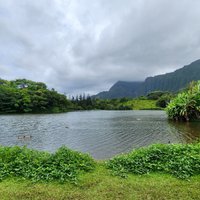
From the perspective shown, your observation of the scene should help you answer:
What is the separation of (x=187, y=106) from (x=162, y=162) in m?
32.8

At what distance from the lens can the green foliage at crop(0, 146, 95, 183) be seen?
7.34 meters

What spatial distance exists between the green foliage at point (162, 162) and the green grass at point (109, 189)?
0.38 meters

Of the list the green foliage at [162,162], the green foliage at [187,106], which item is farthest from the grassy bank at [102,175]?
the green foliage at [187,106]

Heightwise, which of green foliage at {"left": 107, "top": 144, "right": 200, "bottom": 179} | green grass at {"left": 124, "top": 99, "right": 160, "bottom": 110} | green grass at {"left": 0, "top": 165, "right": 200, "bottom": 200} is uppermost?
green grass at {"left": 124, "top": 99, "right": 160, "bottom": 110}

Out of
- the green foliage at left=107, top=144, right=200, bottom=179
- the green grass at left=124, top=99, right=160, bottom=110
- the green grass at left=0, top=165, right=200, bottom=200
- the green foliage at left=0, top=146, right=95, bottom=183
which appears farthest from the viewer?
the green grass at left=124, top=99, right=160, bottom=110

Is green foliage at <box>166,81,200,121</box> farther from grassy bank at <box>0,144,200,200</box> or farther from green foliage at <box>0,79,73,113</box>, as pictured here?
green foliage at <box>0,79,73,113</box>

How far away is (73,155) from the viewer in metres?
8.55

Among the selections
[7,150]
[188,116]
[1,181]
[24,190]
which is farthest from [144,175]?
[188,116]

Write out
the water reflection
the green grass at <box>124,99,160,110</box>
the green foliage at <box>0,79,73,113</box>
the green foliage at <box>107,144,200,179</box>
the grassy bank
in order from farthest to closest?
the green grass at <box>124,99,160,110</box>
the green foliage at <box>0,79,73,113</box>
the water reflection
the green foliage at <box>107,144,200,179</box>
the grassy bank

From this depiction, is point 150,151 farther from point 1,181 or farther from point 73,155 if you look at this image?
point 1,181

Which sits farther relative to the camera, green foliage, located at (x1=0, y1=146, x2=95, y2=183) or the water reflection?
the water reflection

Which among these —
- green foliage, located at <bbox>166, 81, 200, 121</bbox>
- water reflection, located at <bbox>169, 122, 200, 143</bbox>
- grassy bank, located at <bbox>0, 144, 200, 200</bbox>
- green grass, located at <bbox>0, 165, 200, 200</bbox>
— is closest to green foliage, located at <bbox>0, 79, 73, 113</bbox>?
green foliage, located at <bbox>166, 81, 200, 121</bbox>

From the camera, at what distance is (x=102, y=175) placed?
7617 millimetres

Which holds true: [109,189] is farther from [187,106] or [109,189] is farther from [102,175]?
[187,106]
